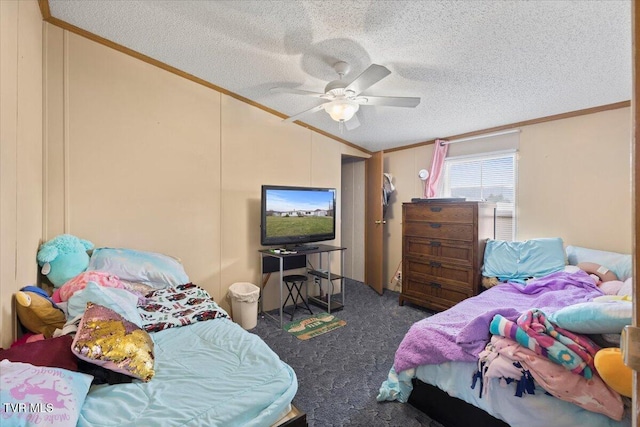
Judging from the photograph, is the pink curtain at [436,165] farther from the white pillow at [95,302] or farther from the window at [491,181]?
the white pillow at [95,302]

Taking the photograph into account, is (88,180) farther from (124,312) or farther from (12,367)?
(12,367)

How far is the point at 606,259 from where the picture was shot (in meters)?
2.54

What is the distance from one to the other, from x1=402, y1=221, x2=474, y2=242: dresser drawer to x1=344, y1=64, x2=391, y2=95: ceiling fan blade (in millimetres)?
1889

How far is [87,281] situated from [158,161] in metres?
1.30

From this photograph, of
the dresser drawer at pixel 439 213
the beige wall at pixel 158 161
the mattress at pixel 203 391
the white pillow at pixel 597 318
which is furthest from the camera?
the dresser drawer at pixel 439 213

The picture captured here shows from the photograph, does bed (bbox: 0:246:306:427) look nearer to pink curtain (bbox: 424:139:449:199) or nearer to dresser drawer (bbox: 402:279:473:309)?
dresser drawer (bbox: 402:279:473:309)

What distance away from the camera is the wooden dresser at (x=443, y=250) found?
9.93 ft

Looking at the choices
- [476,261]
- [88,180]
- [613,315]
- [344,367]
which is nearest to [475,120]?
[476,261]

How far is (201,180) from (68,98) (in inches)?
48.3

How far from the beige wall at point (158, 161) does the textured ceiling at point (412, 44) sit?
29 centimetres

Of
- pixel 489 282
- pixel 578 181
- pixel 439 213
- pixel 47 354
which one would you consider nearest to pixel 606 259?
pixel 578 181

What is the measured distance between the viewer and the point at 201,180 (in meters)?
3.07

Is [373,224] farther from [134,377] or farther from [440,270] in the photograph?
[134,377]

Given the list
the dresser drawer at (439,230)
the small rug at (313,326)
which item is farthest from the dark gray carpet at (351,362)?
the dresser drawer at (439,230)
